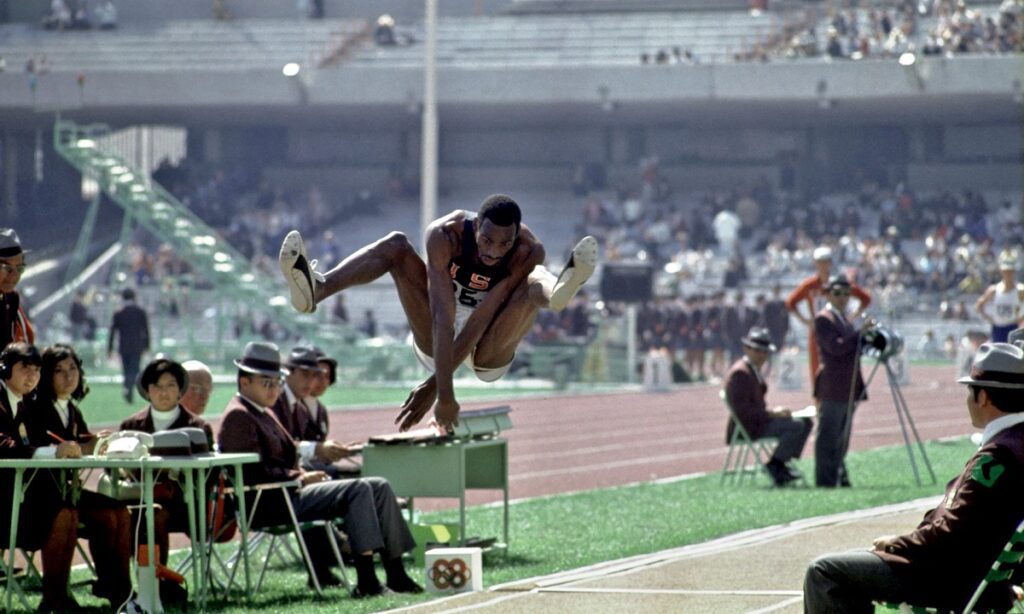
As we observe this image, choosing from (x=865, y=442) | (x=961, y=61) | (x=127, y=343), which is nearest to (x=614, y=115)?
(x=961, y=61)

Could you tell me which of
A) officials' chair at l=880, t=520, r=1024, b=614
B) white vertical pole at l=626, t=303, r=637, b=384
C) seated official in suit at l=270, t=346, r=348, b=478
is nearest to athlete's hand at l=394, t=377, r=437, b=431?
seated official in suit at l=270, t=346, r=348, b=478

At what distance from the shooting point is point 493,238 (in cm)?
759

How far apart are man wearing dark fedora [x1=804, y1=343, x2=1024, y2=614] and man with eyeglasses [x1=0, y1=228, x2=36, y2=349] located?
15.3ft

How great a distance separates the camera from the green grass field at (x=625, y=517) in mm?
8695

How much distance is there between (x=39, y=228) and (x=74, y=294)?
8225 mm

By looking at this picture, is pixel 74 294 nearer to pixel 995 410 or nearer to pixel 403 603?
pixel 403 603

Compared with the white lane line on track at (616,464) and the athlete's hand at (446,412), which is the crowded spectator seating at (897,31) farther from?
the athlete's hand at (446,412)

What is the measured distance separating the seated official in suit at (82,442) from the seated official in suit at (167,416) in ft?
0.97

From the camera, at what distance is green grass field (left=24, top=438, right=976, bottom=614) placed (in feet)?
28.5

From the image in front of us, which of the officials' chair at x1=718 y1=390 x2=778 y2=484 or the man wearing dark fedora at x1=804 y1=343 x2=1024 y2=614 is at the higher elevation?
the man wearing dark fedora at x1=804 y1=343 x2=1024 y2=614

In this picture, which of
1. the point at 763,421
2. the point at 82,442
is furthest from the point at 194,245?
the point at 82,442

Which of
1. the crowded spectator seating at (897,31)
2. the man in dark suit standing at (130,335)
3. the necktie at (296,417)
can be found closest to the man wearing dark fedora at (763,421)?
the necktie at (296,417)

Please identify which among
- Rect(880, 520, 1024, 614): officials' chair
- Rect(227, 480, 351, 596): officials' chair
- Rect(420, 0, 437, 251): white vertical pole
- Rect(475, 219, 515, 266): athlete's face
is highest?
Rect(420, 0, 437, 251): white vertical pole

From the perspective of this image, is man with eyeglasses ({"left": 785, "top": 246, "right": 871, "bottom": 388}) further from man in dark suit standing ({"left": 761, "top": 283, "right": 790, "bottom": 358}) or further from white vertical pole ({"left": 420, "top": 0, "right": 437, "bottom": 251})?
man in dark suit standing ({"left": 761, "top": 283, "right": 790, "bottom": 358})
